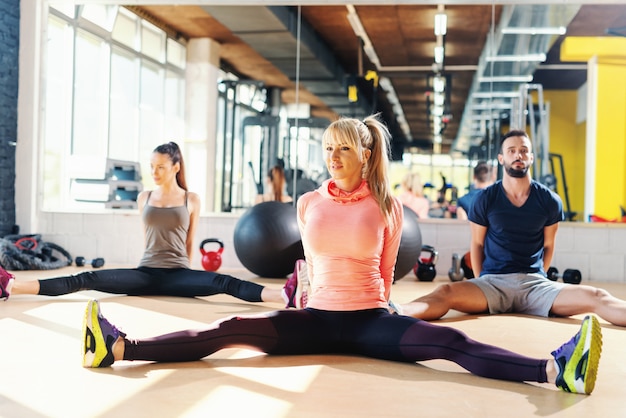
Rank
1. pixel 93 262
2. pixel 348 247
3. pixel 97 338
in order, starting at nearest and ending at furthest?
1. pixel 97 338
2. pixel 348 247
3. pixel 93 262

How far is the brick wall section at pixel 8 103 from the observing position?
6.29 metres

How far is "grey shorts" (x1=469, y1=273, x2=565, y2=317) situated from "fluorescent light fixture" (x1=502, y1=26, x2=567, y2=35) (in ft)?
12.6

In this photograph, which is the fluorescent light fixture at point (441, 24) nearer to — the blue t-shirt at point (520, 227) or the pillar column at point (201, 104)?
the pillar column at point (201, 104)

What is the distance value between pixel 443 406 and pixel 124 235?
199 inches

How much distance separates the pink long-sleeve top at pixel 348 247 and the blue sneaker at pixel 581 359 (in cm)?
64

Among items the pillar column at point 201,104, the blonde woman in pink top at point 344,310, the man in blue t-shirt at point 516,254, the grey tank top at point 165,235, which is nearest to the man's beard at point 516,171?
the man in blue t-shirt at point 516,254

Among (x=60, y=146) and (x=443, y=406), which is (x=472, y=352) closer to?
(x=443, y=406)

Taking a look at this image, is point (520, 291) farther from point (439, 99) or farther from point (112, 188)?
point (439, 99)

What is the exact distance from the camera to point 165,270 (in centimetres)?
402

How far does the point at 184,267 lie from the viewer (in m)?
4.08

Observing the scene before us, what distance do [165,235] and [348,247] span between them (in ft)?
6.09

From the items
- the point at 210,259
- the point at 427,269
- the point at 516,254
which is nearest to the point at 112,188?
the point at 210,259

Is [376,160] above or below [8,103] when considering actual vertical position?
below

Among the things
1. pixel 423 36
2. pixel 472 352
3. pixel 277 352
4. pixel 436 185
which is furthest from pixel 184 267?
pixel 436 185
